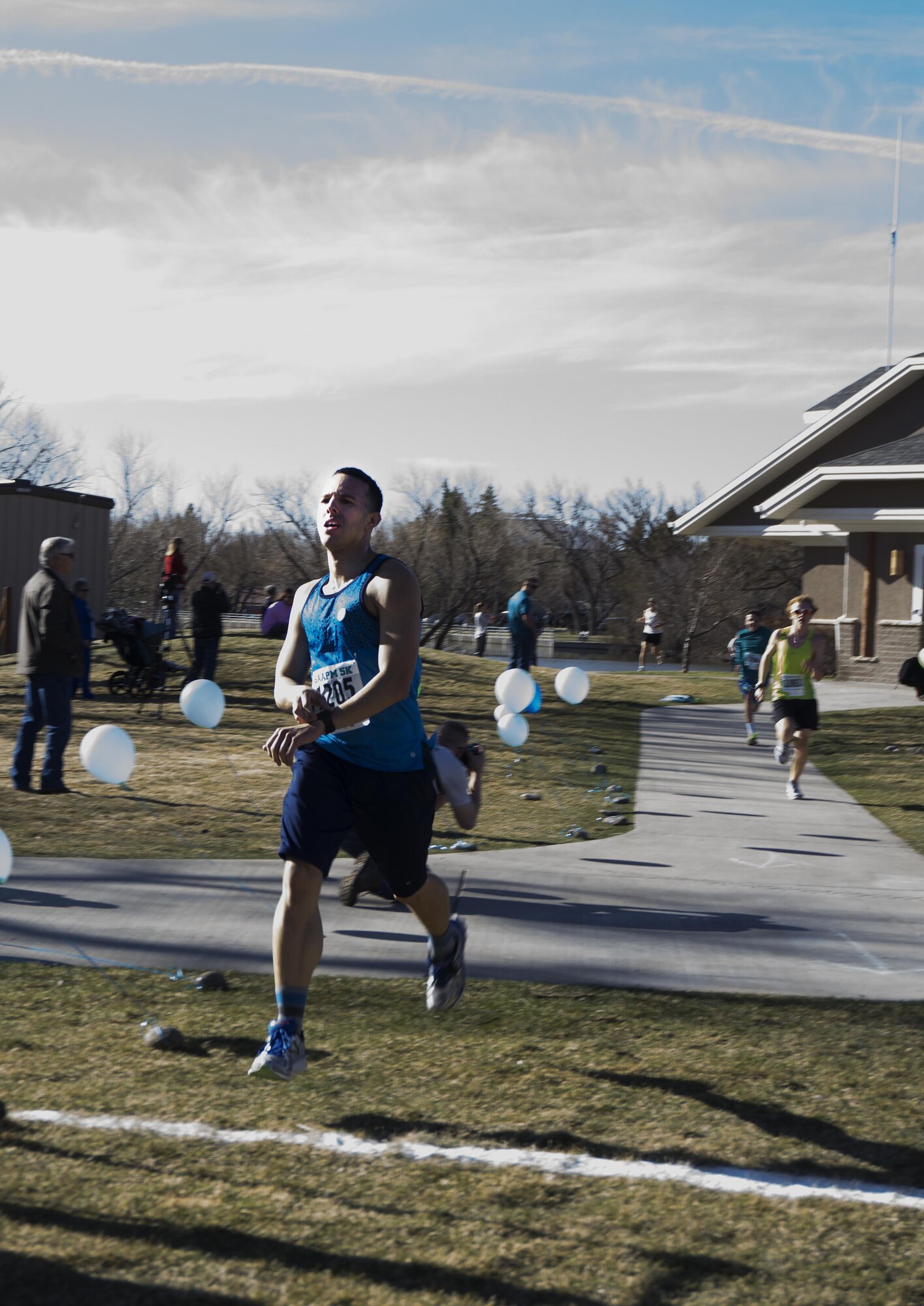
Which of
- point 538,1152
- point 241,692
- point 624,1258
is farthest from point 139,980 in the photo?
point 241,692

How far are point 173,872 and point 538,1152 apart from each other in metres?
4.46

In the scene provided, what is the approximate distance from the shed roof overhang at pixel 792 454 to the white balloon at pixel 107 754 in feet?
71.1

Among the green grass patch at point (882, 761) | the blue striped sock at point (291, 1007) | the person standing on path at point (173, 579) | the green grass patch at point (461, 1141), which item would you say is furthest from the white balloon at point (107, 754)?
the person standing on path at point (173, 579)

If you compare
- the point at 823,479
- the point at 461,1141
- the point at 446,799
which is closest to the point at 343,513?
the point at 461,1141

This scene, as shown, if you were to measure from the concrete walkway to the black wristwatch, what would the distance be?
1.82 meters

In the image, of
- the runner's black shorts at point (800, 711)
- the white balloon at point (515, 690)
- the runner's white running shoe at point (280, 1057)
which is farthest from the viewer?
the runner's black shorts at point (800, 711)

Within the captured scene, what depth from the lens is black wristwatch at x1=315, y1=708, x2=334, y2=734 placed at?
13.4 ft

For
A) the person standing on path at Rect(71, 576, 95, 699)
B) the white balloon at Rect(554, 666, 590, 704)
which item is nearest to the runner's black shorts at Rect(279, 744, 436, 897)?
the white balloon at Rect(554, 666, 590, 704)

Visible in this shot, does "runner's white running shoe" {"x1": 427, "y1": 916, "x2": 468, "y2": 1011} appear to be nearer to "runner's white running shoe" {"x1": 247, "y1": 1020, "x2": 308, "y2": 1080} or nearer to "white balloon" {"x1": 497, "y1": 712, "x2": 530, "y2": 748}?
"runner's white running shoe" {"x1": 247, "y1": 1020, "x2": 308, "y2": 1080}

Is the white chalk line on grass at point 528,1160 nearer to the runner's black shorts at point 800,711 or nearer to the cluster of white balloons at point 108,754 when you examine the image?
the cluster of white balloons at point 108,754

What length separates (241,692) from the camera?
19344 millimetres

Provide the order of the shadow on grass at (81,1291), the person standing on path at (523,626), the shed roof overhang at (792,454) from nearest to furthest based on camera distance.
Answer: the shadow on grass at (81,1291), the person standing on path at (523,626), the shed roof overhang at (792,454)

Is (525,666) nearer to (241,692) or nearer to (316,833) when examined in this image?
(241,692)

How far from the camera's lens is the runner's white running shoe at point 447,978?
4.70 metres
